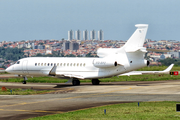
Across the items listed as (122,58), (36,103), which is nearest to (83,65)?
(122,58)

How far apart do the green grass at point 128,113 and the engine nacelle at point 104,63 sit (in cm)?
1939

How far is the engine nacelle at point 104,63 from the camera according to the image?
47.5m

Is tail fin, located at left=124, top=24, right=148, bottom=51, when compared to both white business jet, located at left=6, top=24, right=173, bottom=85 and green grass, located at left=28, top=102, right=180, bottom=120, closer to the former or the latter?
white business jet, located at left=6, top=24, right=173, bottom=85

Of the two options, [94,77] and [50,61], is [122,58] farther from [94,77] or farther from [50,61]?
[50,61]

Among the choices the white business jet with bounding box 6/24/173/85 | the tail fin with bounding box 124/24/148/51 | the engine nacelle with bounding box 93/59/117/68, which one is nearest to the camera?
the tail fin with bounding box 124/24/148/51

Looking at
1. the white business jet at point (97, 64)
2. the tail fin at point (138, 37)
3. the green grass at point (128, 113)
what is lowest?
the green grass at point (128, 113)

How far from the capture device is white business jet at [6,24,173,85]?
46531mm

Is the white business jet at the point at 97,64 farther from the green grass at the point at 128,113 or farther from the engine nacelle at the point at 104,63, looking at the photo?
the green grass at the point at 128,113

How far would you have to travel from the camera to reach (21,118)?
22734mm

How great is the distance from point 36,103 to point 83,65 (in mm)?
20823

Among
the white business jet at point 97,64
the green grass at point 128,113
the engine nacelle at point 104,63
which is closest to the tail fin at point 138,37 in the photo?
the white business jet at point 97,64

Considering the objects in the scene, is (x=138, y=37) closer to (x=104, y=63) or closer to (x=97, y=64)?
(x=104, y=63)

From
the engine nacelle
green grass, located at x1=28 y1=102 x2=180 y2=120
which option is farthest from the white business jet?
green grass, located at x1=28 y1=102 x2=180 y2=120

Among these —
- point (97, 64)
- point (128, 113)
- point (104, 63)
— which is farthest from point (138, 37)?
point (128, 113)
